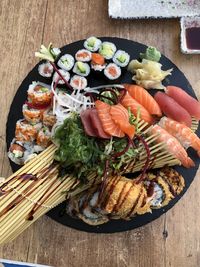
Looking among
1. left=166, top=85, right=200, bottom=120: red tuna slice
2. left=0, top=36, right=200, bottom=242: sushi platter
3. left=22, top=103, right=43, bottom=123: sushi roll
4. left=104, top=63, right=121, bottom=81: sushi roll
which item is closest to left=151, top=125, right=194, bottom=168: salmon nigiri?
left=0, top=36, right=200, bottom=242: sushi platter

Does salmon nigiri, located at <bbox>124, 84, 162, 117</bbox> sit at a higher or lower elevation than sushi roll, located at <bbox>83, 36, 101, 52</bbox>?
lower

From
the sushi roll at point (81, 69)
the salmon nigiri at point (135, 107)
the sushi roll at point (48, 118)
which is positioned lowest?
the sushi roll at point (48, 118)

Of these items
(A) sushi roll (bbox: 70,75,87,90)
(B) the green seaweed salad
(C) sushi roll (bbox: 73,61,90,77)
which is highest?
(C) sushi roll (bbox: 73,61,90,77)

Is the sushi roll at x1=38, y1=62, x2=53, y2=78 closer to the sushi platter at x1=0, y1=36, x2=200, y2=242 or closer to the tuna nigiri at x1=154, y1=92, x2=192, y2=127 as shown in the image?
the sushi platter at x1=0, y1=36, x2=200, y2=242

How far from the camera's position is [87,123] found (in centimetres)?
230

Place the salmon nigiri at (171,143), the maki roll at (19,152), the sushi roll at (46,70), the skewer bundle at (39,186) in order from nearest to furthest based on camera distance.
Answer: the skewer bundle at (39,186), the salmon nigiri at (171,143), the maki roll at (19,152), the sushi roll at (46,70)

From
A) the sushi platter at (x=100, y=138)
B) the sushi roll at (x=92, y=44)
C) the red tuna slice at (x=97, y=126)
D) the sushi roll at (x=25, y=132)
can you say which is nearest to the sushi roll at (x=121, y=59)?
the sushi platter at (x=100, y=138)

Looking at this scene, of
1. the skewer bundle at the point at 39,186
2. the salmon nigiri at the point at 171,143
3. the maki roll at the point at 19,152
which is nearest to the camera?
the skewer bundle at the point at 39,186

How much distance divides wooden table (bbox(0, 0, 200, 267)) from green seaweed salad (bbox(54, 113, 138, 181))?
45 cm

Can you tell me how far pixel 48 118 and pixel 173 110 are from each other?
2.12 ft

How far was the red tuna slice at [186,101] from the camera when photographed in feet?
8.27

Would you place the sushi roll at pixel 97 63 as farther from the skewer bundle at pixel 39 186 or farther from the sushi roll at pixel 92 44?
the skewer bundle at pixel 39 186

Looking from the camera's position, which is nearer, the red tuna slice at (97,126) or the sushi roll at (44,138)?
the red tuna slice at (97,126)

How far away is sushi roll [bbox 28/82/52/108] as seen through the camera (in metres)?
2.50
